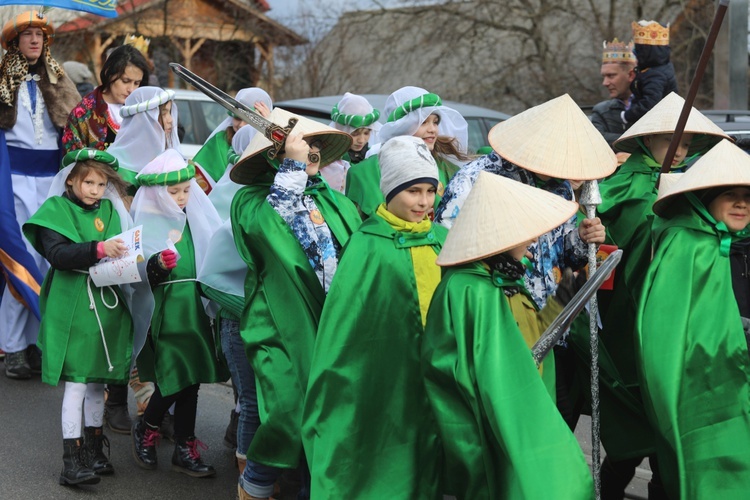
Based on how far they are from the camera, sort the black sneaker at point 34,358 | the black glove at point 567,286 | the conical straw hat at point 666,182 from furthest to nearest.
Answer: the black sneaker at point 34,358 < the black glove at point 567,286 < the conical straw hat at point 666,182

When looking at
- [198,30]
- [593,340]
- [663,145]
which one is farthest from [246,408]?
[198,30]

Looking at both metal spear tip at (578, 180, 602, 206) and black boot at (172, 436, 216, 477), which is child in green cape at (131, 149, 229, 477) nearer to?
black boot at (172, 436, 216, 477)

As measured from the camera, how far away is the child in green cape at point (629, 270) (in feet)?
16.8

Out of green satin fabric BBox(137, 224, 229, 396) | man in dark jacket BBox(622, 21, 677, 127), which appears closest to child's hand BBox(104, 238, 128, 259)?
green satin fabric BBox(137, 224, 229, 396)

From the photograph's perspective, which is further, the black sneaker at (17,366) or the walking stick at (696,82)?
the black sneaker at (17,366)

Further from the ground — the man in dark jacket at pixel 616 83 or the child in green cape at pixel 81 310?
the man in dark jacket at pixel 616 83

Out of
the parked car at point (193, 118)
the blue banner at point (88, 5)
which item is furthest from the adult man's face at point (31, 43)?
the parked car at point (193, 118)

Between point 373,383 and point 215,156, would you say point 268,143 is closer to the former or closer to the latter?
point 373,383

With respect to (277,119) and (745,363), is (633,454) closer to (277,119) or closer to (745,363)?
(745,363)

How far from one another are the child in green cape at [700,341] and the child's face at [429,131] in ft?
5.75

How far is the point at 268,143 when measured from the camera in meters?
5.12

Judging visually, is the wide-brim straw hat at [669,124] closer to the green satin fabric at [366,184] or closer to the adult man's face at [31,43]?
the green satin fabric at [366,184]

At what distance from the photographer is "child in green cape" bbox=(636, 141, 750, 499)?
14.4 ft

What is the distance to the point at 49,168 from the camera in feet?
25.6
